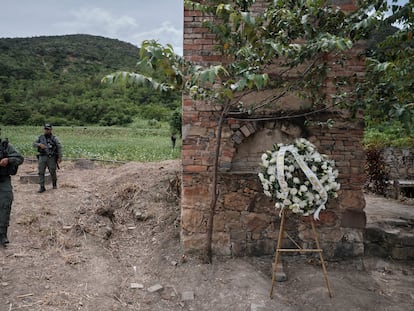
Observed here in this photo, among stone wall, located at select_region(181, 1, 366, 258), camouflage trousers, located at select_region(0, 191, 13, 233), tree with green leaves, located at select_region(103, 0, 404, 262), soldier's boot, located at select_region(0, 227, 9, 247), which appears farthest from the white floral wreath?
soldier's boot, located at select_region(0, 227, 9, 247)

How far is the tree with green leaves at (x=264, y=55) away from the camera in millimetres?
2791

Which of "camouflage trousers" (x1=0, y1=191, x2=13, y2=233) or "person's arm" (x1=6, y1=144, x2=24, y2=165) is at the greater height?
"person's arm" (x1=6, y1=144, x2=24, y2=165)

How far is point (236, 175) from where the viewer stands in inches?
181

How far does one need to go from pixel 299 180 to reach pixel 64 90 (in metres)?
42.7

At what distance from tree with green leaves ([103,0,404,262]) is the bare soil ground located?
0.64 metres

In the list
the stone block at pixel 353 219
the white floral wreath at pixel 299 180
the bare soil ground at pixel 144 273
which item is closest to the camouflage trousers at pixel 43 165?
the bare soil ground at pixel 144 273

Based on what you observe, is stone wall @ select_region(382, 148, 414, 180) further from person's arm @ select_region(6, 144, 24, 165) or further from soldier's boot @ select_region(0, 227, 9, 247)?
soldier's boot @ select_region(0, 227, 9, 247)

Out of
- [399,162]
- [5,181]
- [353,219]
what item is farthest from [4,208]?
[399,162]

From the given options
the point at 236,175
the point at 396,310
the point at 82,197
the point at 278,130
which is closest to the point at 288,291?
the point at 396,310

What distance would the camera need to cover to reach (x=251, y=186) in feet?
15.2

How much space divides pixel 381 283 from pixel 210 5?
13.3 ft

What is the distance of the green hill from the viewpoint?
116ft

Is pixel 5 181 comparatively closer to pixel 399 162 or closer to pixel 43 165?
pixel 43 165

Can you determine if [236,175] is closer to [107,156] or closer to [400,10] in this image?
[400,10]
